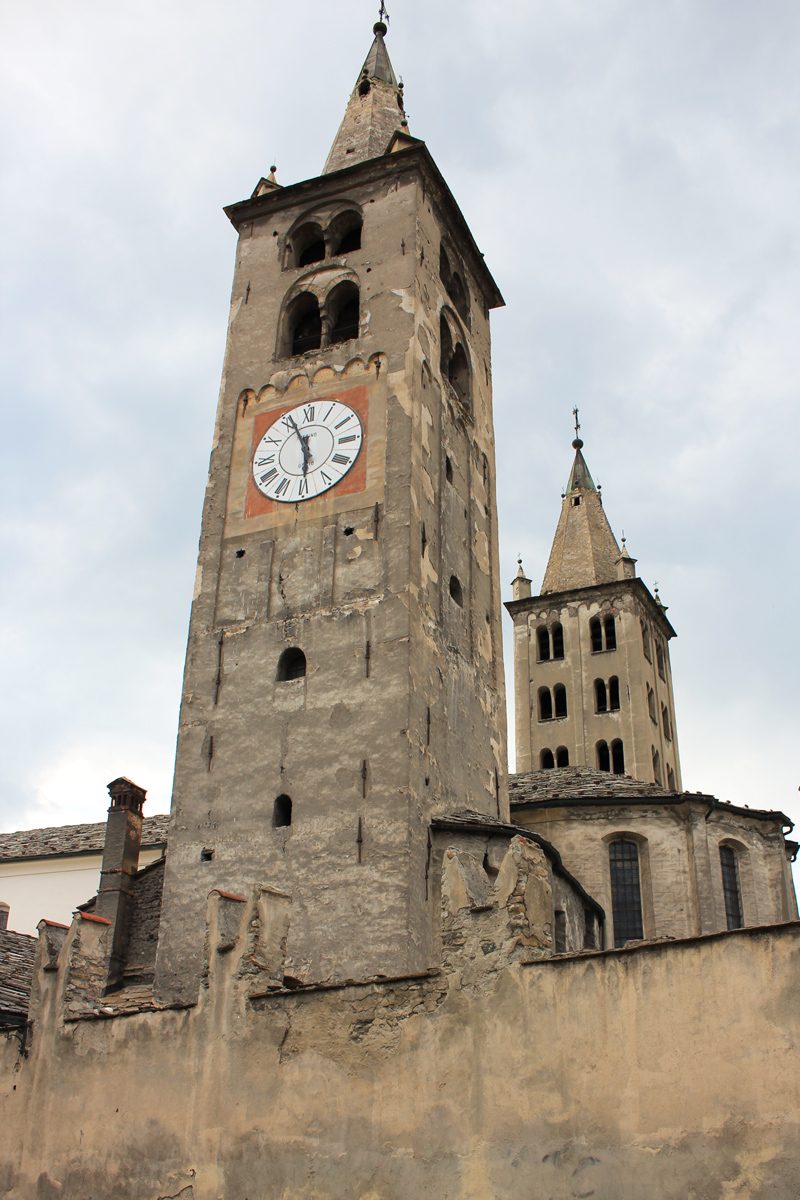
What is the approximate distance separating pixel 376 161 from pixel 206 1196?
2487cm

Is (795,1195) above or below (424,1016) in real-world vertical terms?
below

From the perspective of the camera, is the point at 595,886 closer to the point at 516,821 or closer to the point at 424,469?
the point at 516,821

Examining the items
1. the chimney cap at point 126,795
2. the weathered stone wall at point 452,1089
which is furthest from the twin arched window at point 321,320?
the weathered stone wall at point 452,1089

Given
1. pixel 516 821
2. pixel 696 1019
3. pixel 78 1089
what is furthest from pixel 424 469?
pixel 696 1019

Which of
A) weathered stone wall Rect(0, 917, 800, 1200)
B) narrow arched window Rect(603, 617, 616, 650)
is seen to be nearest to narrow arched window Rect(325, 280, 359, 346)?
weathered stone wall Rect(0, 917, 800, 1200)

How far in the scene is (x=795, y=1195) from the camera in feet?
33.1

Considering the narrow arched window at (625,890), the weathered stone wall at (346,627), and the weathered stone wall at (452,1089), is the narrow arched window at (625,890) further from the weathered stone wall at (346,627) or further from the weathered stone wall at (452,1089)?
the weathered stone wall at (452,1089)

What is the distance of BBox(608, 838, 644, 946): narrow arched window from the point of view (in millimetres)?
28062

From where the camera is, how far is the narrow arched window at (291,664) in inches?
960

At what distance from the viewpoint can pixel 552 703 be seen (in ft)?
165

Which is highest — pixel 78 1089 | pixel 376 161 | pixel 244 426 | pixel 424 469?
pixel 376 161

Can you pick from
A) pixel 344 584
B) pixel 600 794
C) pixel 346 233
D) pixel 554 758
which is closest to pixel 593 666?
pixel 554 758

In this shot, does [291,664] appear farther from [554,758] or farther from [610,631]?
[610,631]

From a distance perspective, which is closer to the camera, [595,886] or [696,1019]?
[696,1019]
